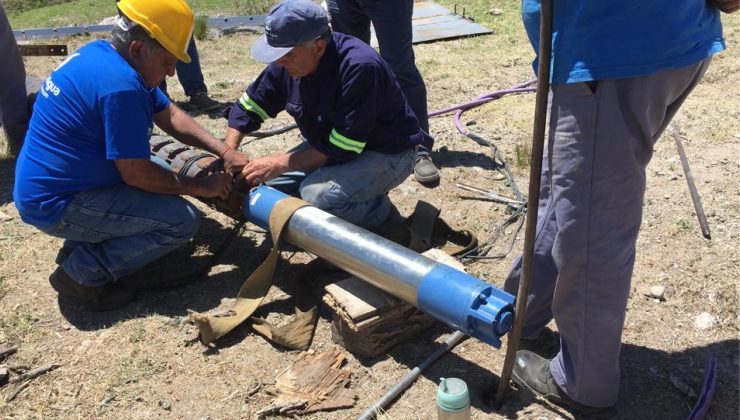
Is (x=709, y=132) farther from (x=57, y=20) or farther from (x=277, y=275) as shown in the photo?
(x=57, y=20)

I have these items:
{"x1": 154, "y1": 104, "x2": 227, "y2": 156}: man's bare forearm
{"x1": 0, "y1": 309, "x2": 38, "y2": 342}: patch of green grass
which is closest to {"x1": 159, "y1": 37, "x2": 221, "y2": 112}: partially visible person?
{"x1": 154, "y1": 104, "x2": 227, "y2": 156}: man's bare forearm

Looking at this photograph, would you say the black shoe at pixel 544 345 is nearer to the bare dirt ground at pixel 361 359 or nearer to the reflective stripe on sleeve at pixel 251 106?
the bare dirt ground at pixel 361 359

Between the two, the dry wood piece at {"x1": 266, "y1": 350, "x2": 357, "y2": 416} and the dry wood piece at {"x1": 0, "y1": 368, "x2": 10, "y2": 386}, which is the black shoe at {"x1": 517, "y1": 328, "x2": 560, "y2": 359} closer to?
the dry wood piece at {"x1": 266, "y1": 350, "x2": 357, "y2": 416}

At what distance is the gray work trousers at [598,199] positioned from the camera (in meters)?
2.38

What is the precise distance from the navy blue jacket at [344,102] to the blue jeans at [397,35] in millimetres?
1142

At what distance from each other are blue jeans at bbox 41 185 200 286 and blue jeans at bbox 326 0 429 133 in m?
2.09

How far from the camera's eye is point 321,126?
4035mm

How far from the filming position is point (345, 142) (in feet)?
12.6

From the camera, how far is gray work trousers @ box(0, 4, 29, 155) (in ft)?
19.0

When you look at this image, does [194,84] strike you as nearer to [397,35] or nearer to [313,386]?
[397,35]

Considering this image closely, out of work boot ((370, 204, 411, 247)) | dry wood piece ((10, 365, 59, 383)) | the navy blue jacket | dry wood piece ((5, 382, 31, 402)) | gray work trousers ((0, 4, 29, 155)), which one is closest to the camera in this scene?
dry wood piece ((5, 382, 31, 402))

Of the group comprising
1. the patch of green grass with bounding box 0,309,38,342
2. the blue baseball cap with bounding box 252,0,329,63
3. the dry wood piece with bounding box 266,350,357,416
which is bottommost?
the patch of green grass with bounding box 0,309,38,342

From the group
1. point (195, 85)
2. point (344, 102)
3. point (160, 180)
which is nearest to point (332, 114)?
point (344, 102)

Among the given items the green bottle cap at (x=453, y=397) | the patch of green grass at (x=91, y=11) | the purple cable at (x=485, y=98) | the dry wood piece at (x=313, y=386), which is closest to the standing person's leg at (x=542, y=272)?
the green bottle cap at (x=453, y=397)
